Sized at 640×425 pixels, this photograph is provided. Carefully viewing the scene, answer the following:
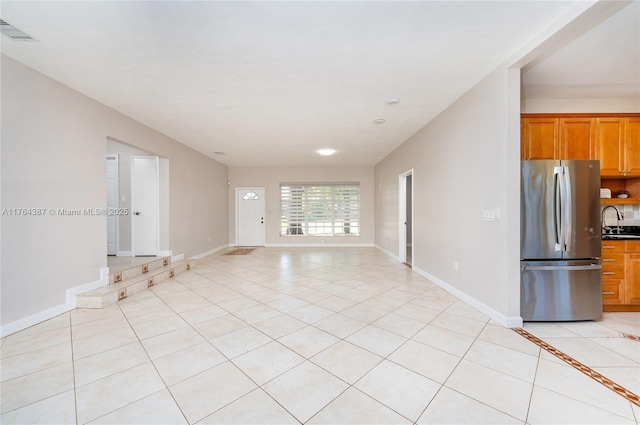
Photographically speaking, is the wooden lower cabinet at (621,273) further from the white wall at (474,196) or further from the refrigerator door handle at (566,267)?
the white wall at (474,196)

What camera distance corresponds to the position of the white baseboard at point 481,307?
2.42 m

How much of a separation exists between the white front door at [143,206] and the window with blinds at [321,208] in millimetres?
3742

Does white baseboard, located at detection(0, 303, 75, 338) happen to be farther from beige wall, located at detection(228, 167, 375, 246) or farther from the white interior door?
beige wall, located at detection(228, 167, 375, 246)

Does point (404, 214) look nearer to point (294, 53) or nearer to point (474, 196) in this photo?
point (474, 196)

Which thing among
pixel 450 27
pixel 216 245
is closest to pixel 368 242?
pixel 216 245

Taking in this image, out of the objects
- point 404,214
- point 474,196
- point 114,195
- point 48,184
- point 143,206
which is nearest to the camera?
point 48,184

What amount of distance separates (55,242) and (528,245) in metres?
5.26

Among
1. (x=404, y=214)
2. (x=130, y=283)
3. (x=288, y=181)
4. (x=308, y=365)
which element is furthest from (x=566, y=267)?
(x=288, y=181)

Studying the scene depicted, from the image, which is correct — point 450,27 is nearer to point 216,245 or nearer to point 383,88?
point 383,88

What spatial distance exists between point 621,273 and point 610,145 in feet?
5.00

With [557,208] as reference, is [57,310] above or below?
below

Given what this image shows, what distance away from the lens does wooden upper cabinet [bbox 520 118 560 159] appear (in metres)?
2.75

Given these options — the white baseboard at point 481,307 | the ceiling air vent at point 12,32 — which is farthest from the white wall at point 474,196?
the ceiling air vent at point 12,32

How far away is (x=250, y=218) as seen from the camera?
790 cm
